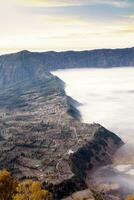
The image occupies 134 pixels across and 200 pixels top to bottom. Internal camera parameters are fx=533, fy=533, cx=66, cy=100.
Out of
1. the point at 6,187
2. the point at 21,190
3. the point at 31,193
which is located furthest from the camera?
the point at 6,187

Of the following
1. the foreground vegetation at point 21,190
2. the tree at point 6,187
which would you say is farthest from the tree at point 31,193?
the tree at point 6,187

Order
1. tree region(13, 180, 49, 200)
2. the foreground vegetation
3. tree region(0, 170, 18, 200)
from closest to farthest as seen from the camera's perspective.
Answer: tree region(13, 180, 49, 200), the foreground vegetation, tree region(0, 170, 18, 200)

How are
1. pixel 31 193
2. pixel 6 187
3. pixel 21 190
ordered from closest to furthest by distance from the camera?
pixel 31 193, pixel 21 190, pixel 6 187

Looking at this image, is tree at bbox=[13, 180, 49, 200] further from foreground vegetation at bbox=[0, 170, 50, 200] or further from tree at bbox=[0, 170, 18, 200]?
tree at bbox=[0, 170, 18, 200]

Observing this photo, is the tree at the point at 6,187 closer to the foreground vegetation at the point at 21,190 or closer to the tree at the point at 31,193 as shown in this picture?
the foreground vegetation at the point at 21,190

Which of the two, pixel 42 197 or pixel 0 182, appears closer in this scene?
pixel 42 197

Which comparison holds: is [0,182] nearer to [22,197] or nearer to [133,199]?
[22,197]

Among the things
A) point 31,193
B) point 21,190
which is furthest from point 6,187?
point 31,193

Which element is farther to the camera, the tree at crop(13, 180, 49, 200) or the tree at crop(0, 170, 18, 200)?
the tree at crop(0, 170, 18, 200)

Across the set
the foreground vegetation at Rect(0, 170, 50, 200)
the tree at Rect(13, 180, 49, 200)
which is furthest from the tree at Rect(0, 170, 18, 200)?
the tree at Rect(13, 180, 49, 200)

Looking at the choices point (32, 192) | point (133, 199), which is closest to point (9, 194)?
point (32, 192)

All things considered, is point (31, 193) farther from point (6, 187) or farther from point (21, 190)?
point (6, 187)
